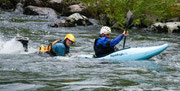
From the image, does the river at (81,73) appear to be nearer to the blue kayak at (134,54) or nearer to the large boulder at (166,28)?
the blue kayak at (134,54)

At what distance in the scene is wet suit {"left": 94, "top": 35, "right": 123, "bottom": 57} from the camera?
7.91 meters

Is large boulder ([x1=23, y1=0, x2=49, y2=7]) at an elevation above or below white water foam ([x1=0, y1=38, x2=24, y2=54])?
above

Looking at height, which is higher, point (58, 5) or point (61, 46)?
point (58, 5)

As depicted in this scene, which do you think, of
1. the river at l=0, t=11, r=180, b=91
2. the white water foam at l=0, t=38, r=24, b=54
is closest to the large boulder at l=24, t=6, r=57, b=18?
the river at l=0, t=11, r=180, b=91

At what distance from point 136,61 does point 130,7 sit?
8.82 meters

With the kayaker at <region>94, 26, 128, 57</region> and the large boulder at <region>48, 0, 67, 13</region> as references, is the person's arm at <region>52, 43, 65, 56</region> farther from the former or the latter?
the large boulder at <region>48, 0, 67, 13</region>

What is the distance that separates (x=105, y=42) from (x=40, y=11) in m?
14.4

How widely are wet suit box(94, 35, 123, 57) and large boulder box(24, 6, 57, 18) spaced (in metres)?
12.9

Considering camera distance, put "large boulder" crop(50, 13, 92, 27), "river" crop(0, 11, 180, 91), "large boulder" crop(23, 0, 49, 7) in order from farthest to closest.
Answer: "large boulder" crop(23, 0, 49, 7) → "large boulder" crop(50, 13, 92, 27) → "river" crop(0, 11, 180, 91)

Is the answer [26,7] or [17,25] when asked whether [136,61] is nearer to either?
[17,25]

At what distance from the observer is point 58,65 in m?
6.97

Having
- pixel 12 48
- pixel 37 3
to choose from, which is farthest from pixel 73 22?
pixel 12 48

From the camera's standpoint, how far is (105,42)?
8.00 meters

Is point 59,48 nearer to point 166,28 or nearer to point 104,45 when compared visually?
point 104,45
